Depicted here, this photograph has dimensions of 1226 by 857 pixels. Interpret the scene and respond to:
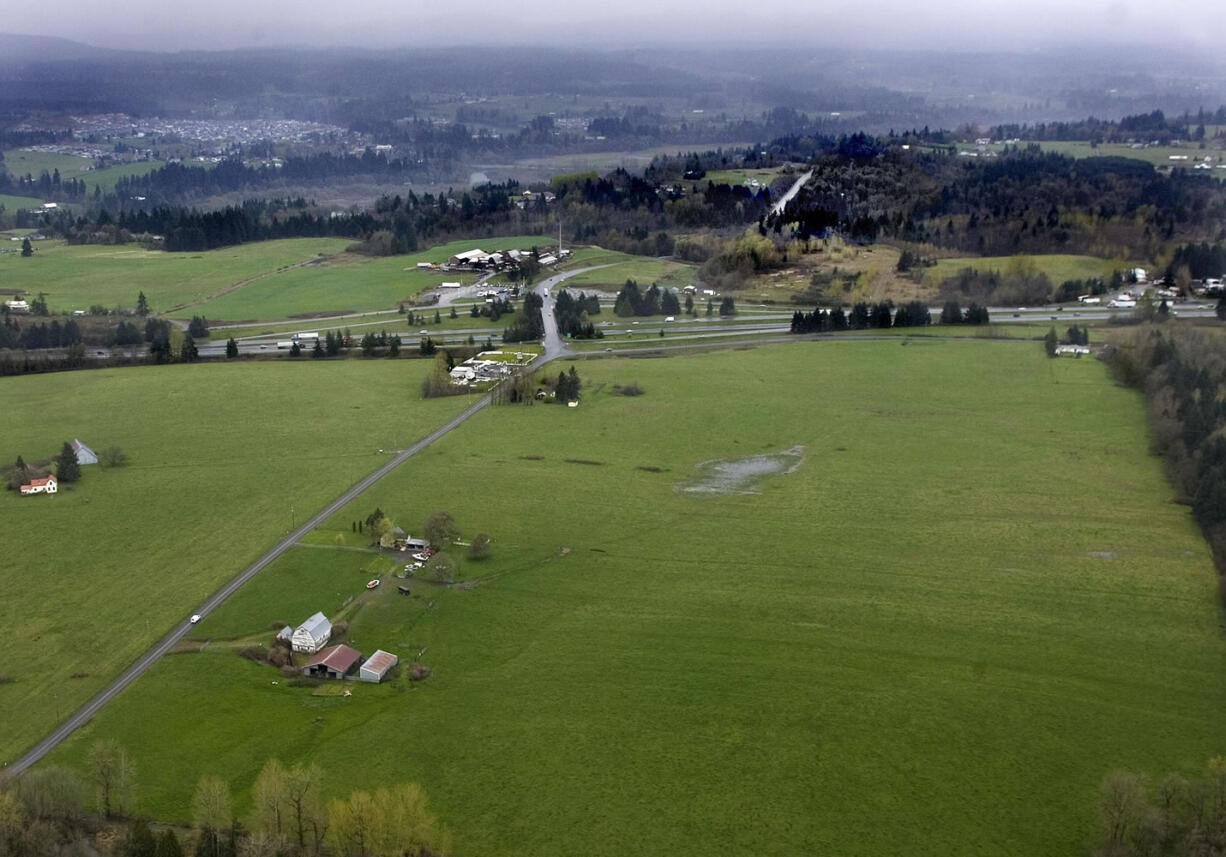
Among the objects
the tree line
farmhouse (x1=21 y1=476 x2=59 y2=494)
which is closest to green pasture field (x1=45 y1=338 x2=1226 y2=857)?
farmhouse (x1=21 y1=476 x2=59 y2=494)

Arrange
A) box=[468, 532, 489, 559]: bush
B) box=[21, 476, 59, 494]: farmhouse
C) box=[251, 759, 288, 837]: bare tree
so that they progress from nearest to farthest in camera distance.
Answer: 1. box=[251, 759, 288, 837]: bare tree
2. box=[468, 532, 489, 559]: bush
3. box=[21, 476, 59, 494]: farmhouse

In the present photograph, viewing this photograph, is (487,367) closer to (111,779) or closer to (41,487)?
(41,487)

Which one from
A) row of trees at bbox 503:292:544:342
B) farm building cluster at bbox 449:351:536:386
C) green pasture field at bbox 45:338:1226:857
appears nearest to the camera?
green pasture field at bbox 45:338:1226:857

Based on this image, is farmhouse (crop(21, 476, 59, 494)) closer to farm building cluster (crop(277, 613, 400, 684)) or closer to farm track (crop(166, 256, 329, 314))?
farm building cluster (crop(277, 613, 400, 684))

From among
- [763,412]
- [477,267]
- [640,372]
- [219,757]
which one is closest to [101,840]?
[219,757]

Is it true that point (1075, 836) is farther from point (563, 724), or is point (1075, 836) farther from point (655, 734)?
point (563, 724)

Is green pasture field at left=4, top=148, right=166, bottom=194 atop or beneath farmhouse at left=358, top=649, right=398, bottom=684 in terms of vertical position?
atop

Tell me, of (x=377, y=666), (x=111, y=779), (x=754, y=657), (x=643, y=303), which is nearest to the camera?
(x=111, y=779)

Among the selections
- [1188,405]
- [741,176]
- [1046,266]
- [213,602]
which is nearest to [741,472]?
[1188,405]
